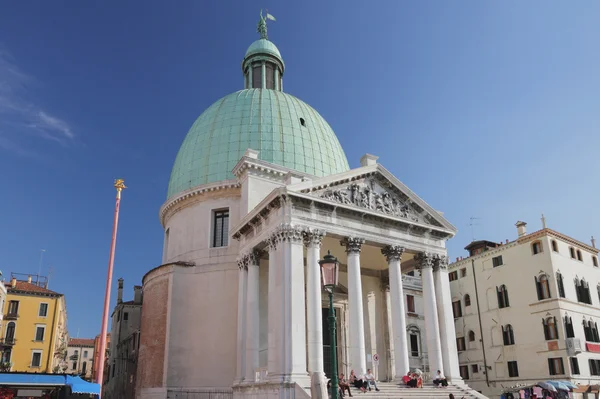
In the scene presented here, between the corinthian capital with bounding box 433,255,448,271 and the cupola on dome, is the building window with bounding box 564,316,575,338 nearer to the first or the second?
the corinthian capital with bounding box 433,255,448,271

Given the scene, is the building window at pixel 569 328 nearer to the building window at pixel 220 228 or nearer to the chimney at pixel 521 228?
the chimney at pixel 521 228

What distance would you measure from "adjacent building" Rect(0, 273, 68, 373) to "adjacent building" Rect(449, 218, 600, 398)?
37250 millimetres

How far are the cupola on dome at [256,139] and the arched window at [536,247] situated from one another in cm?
1443

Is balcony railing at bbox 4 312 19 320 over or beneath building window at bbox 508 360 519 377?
over

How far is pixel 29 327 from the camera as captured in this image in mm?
48625

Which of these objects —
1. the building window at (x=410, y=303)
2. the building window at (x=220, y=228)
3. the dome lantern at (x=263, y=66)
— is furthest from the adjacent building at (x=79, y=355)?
the building window at (x=220, y=228)

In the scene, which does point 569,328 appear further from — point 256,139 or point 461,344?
point 256,139

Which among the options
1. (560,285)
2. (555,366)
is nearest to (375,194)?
(560,285)

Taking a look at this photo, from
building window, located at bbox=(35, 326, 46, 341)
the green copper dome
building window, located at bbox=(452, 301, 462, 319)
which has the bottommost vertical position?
building window, located at bbox=(35, 326, 46, 341)

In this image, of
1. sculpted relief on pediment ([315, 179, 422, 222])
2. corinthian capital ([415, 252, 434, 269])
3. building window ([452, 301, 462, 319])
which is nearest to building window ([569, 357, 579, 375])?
building window ([452, 301, 462, 319])

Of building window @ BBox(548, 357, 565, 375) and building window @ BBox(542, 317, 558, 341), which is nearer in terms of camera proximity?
building window @ BBox(548, 357, 565, 375)

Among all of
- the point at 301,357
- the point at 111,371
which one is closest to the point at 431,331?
the point at 301,357

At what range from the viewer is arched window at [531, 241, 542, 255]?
35794 millimetres

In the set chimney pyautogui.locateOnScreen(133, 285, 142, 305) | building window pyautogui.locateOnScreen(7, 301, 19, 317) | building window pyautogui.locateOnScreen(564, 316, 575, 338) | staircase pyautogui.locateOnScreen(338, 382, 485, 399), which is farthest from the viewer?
building window pyautogui.locateOnScreen(7, 301, 19, 317)
